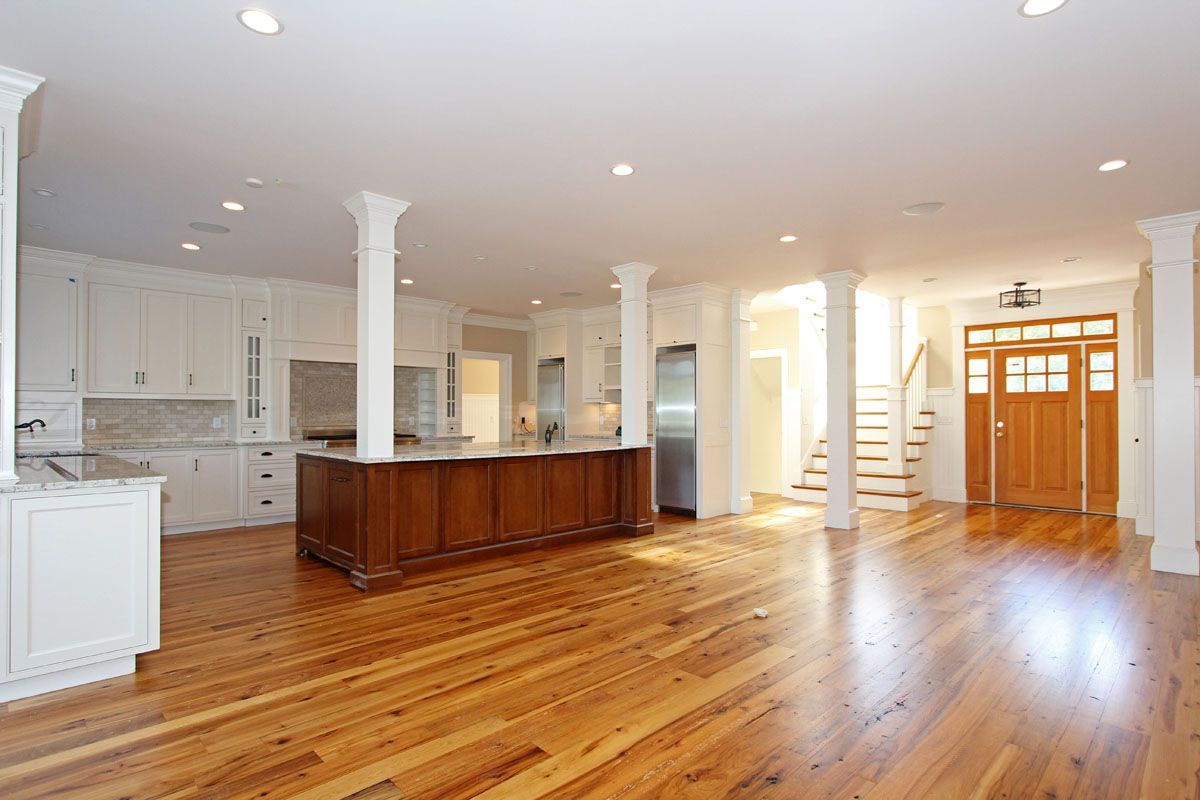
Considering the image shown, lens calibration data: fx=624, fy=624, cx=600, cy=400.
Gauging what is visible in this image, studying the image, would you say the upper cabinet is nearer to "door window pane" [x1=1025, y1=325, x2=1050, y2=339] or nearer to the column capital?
the column capital

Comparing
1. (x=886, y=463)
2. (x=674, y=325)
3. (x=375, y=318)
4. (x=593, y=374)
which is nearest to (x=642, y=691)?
(x=375, y=318)

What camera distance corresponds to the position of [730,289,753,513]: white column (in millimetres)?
7438

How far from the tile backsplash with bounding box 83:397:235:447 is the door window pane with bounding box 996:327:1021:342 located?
942 centimetres

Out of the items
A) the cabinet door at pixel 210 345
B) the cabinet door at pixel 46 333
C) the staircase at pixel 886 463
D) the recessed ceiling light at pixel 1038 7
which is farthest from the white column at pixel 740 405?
the cabinet door at pixel 46 333

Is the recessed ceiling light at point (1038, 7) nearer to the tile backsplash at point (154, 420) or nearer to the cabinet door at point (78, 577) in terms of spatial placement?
the cabinet door at point (78, 577)

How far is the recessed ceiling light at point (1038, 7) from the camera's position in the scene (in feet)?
7.28

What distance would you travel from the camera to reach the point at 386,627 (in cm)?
352

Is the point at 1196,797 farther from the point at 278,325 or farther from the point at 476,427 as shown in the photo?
the point at 476,427

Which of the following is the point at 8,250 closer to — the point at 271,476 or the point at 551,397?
the point at 271,476

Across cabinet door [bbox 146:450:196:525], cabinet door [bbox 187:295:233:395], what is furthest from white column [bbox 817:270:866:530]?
cabinet door [bbox 146:450:196:525]

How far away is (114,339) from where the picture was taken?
6.00m

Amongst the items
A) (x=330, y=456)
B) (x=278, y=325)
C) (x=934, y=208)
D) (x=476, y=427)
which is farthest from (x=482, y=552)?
(x=476, y=427)

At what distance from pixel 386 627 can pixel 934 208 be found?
456cm

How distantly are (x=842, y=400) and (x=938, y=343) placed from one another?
3135 millimetres
